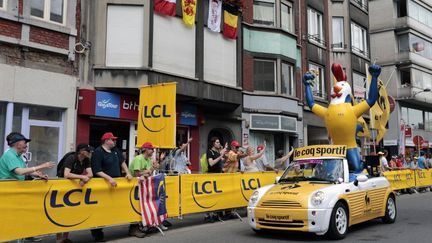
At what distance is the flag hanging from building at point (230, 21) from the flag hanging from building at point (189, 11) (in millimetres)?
2173

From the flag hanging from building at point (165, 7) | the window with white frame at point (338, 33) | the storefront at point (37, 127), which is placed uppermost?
the window with white frame at point (338, 33)

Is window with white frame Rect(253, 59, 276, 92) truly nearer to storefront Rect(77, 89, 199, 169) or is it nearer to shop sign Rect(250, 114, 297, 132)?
shop sign Rect(250, 114, 297, 132)

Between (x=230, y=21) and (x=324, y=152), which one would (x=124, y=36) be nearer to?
(x=230, y=21)

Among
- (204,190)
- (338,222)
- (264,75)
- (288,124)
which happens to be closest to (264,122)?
(288,124)

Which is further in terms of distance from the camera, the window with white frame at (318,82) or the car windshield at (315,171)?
the window with white frame at (318,82)

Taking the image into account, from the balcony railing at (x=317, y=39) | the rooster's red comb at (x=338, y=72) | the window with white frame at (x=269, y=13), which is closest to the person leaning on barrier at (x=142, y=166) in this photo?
the rooster's red comb at (x=338, y=72)

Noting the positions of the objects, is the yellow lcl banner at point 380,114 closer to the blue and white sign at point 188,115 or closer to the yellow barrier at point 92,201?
the yellow barrier at point 92,201

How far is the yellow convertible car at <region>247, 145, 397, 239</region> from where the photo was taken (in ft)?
26.2

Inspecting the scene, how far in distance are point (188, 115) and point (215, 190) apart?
693 centimetres

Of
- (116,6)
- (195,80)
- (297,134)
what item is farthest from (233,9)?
(297,134)

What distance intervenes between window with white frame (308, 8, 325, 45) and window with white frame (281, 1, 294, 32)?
2.99m

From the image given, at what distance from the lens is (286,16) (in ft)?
74.9

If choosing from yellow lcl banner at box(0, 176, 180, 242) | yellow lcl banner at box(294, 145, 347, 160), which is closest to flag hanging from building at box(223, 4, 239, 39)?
yellow lcl banner at box(294, 145, 347, 160)

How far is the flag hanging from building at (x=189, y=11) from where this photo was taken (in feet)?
54.9
